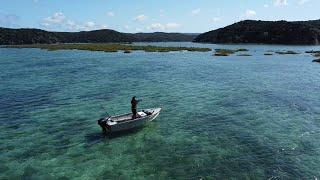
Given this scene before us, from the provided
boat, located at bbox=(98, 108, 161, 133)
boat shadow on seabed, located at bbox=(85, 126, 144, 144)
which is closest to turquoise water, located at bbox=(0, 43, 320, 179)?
boat shadow on seabed, located at bbox=(85, 126, 144, 144)

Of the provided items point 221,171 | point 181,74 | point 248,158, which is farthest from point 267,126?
point 181,74

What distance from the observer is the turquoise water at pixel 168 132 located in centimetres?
2417

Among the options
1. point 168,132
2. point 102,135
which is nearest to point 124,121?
point 102,135

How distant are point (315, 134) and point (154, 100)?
1951 cm

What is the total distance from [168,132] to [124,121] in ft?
12.3

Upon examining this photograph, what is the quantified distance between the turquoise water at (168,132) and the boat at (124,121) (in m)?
0.60

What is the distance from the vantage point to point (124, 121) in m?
31.3

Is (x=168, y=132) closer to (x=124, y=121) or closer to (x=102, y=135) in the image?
(x=124, y=121)

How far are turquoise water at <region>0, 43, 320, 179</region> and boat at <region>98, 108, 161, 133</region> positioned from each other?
60cm

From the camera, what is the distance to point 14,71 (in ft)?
259

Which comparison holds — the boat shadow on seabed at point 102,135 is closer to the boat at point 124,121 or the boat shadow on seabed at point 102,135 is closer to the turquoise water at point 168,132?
the turquoise water at point 168,132

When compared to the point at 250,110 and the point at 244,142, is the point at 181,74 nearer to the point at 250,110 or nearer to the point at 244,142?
the point at 250,110

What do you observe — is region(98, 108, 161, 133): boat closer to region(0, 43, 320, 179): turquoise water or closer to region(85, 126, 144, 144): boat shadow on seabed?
region(85, 126, 144, 144): boat shadow on seabed

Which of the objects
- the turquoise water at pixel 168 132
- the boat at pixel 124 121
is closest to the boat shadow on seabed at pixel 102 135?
the turquoise water at pixel 168 132
